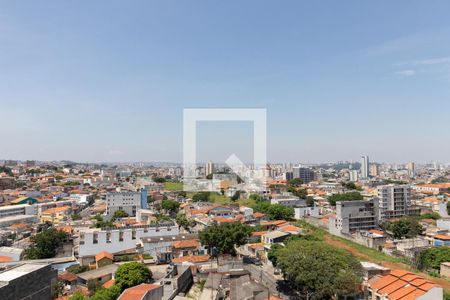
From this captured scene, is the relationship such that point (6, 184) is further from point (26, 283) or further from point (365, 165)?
point (365, 165)

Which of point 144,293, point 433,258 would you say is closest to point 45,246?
point 144,293

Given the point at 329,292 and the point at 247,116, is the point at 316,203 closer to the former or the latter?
the point at 247,116

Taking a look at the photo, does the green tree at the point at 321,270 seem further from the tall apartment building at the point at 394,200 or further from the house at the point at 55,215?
the house at the point at 55,215

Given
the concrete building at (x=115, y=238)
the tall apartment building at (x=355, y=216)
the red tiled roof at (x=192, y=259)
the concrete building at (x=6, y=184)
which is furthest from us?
the concrete building at (x=6, y=184)

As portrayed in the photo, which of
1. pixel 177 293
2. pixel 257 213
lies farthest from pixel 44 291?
pixel 257 213

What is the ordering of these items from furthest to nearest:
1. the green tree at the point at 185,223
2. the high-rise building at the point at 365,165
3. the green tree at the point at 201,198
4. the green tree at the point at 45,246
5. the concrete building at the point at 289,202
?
the high-rise building at the point at 365,165 < the green tree at the point at 201,198 < the concrete building at the point at 289,202 < the green tree at the point at 185,223 < the green tree at the point at 45,246

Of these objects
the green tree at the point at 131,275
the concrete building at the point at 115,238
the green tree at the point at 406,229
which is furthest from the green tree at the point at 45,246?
the green tree at the point at 406,229

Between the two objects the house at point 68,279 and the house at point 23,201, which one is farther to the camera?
the house at point 23,201
